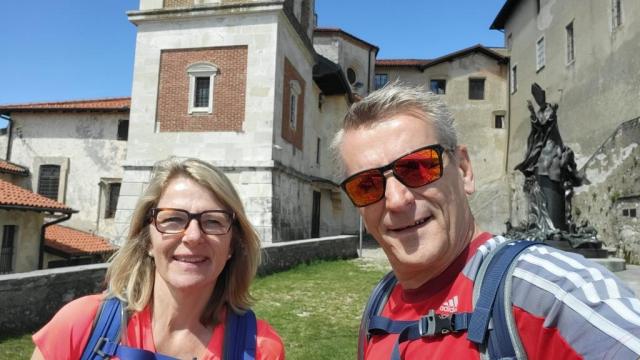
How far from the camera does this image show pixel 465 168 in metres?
1.65

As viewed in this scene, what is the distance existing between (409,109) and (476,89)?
106 feet

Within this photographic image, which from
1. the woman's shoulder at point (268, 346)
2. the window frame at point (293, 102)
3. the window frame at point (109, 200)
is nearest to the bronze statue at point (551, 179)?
the woman's shoulder at point (268, 346)

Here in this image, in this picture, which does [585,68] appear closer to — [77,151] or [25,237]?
[25,237]

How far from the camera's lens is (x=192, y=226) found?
6.86ft

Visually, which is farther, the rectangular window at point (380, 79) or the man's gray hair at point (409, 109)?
the rectangular window at point (380, 79)

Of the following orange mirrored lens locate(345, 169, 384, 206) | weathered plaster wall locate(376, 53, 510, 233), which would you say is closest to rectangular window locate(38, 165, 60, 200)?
weathered plaster wall locate(376, 53, 510, 233)

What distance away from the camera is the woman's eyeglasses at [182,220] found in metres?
2.11

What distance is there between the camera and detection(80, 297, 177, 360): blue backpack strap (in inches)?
70.0

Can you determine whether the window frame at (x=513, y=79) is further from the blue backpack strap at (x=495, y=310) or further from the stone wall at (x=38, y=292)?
the blue backpack strap at (x=495, y=310)

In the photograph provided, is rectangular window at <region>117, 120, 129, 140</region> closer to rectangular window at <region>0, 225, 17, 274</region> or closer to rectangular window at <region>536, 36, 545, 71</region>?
rectangular window at <region>0, 225, 17, 274</region>

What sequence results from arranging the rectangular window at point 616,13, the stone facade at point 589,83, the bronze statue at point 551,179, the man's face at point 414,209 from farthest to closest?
1. the rectangular window at point 616,13
2. the stone facade at point 589,83
3. the bronze statue at point 551,179
4. the man's face at point 414,209

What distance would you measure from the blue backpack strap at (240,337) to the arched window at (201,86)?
1424 centimetres

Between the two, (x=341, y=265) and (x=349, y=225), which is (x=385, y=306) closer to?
(x=341, y=265)

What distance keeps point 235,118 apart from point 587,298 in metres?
15.1
